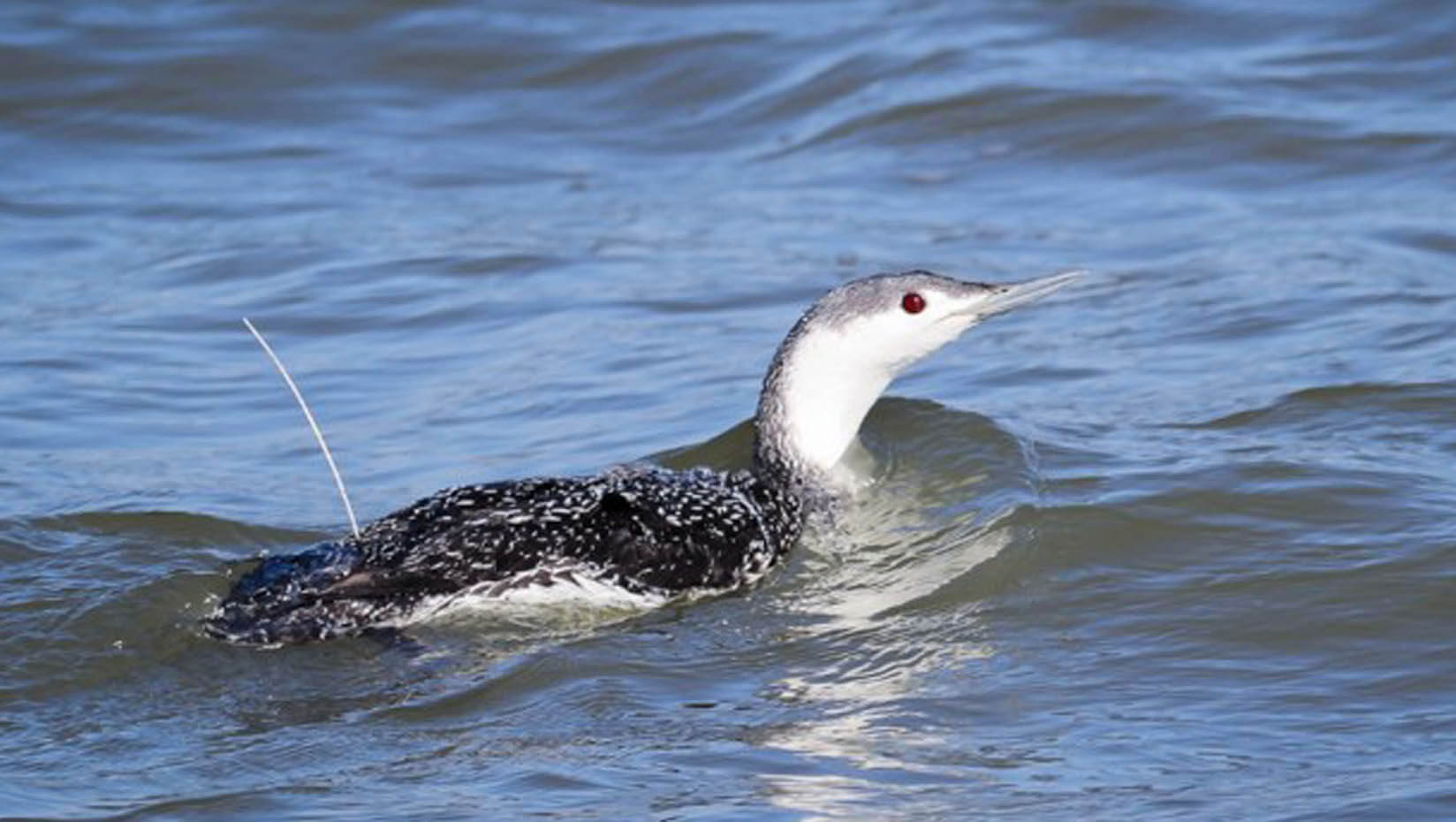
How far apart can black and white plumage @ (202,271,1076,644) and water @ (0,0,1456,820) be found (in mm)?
116

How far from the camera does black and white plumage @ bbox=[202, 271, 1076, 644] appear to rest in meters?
6.85

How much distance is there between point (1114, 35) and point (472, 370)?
194 inches

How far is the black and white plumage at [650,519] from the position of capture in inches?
270

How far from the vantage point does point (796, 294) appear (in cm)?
1043

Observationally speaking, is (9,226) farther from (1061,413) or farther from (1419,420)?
(1419,420)

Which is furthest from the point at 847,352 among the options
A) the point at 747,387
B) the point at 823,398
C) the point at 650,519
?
the point at 747,387

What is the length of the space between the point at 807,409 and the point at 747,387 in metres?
1.17

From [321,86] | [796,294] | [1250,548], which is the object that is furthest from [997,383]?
[321,86]

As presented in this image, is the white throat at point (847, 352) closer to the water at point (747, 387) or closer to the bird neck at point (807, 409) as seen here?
the bird neck at point (807, 409)

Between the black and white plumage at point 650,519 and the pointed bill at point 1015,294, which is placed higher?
the pointed bill at point 1015,294

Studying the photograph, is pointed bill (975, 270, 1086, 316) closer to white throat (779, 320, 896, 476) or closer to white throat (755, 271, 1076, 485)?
white throat (755, 271, 1076, 485)

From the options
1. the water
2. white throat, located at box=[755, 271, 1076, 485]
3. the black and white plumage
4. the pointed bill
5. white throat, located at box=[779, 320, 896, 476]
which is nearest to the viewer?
the water

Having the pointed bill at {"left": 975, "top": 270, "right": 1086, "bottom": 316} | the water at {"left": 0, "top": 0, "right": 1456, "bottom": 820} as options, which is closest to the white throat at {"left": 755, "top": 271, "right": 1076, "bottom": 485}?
the pointed bill at {"left": 975, "top": 270, "right": 1086, "bottom": 316}

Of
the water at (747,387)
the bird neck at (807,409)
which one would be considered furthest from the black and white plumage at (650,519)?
the water at (747,387)
